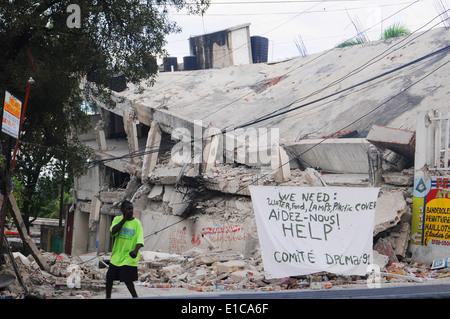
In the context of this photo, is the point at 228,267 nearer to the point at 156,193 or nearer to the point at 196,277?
the point at 196,277

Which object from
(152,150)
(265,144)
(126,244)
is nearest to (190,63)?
(152,150)

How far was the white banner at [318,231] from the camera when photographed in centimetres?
820

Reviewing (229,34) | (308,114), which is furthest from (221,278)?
(229,34)

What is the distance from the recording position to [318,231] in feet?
27.5

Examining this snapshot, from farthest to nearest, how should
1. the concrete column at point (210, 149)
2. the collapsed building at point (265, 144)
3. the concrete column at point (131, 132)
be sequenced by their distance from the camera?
the concrete column at point (131, 132) < the concrete column at point (210, 149) < the collapsed building at point (265, 144)

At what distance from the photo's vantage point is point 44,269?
879 centimetres

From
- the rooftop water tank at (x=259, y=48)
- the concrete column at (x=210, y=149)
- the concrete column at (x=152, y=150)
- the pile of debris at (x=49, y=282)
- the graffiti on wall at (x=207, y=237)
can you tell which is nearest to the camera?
the pile of debris at (x=49, y=282)

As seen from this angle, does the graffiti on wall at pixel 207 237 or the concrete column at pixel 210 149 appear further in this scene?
the concrete column at pixel 210 149

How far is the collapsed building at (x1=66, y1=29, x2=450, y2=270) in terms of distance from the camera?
12273mm

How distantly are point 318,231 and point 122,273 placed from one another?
3441 millimetres

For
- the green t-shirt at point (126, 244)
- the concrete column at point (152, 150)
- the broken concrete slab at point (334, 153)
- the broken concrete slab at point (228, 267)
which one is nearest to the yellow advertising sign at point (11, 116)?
the green t-shirt at point (126, 244)

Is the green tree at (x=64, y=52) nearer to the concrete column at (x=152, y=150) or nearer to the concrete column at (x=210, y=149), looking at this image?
the concrete column at (x=210, y=149)

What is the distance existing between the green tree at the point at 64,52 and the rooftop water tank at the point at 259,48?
18.2m
